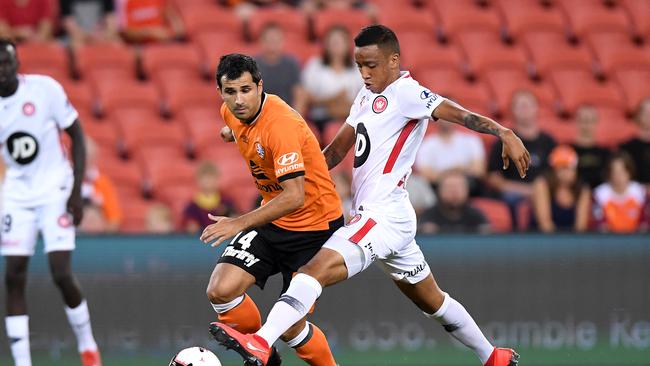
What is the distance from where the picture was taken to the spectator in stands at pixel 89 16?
43.9ft

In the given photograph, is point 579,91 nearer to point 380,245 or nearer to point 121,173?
point 121,173

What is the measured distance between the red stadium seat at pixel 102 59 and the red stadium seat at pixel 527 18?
4579 millimetres

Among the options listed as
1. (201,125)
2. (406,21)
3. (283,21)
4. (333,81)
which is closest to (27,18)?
(201,125)

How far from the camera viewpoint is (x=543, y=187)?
1114 centimetres

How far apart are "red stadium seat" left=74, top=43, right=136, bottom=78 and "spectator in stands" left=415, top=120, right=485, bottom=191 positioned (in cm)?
345

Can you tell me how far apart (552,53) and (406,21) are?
1.78m

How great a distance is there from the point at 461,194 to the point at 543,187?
965 millimetres

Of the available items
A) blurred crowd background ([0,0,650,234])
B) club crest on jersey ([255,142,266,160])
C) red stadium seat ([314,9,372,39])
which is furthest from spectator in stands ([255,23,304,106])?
club crest on jersey ([255,142,266,160])

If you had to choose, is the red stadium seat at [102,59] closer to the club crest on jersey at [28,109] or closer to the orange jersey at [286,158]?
the club crest on jersey at [28,109]

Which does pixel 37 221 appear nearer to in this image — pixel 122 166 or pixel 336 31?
pixel 122 166

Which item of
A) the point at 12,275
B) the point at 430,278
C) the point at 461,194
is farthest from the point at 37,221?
the point at 461,194

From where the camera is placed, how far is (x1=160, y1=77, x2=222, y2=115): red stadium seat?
41.7 feet

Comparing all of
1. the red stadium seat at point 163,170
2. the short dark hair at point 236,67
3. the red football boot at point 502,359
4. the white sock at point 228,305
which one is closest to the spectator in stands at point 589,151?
the red stadium seat at point 163,170

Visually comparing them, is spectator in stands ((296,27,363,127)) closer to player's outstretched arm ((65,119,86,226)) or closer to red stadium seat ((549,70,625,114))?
red stadium seat ((549,70,625,114))
